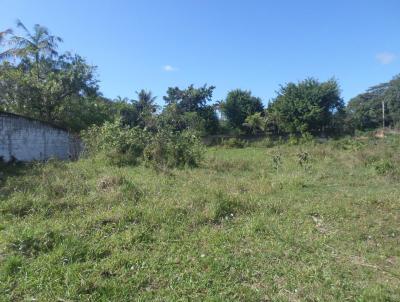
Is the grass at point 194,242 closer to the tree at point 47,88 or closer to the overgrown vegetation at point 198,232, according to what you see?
the overgrown vegetation at point 198,232

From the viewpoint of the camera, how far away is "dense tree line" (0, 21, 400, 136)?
63.8 feet

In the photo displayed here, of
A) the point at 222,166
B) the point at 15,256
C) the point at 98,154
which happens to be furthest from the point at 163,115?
the point at 15,256

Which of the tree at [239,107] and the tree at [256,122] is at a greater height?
the tree at [239,107]

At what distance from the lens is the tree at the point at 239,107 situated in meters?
31.6

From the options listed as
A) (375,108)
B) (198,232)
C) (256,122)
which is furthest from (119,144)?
(375,108)

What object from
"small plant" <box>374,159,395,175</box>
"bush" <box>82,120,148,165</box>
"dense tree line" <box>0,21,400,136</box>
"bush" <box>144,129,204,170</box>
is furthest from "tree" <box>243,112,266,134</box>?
"small plant" <box>374,159,395,175</box>

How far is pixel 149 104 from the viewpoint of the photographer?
31.2 m

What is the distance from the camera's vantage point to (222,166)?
38.8 ft

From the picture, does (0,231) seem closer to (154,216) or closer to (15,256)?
(15,256)

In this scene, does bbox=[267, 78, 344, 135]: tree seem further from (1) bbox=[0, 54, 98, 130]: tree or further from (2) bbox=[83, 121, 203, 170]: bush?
(2) bbox=[83, 121, 203, 170]: bush

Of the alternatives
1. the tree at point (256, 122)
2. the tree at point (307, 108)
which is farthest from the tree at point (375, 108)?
the tree at point (256, 122)

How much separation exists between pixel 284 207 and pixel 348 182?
Answer: 12.3 feet

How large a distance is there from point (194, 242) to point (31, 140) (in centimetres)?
1261

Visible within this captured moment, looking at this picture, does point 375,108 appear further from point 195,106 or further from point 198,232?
point 198,232
